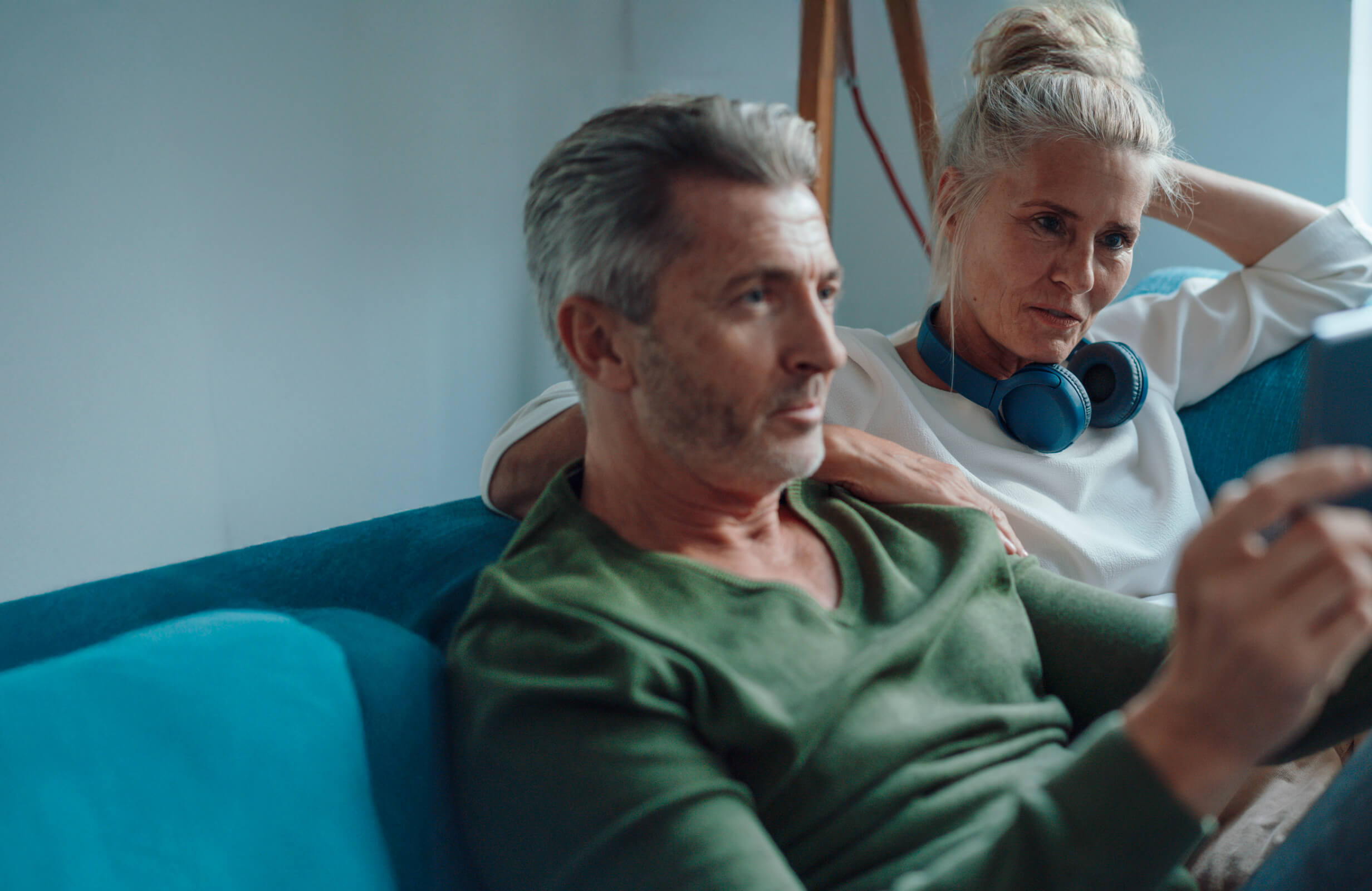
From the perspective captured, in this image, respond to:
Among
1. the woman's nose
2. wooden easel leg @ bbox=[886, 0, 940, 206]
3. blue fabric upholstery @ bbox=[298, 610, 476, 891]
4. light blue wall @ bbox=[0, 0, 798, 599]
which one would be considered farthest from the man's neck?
wooden easel leg @ bbox=[886, 0, 940, 206]

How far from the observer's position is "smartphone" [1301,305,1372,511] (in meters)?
0.74

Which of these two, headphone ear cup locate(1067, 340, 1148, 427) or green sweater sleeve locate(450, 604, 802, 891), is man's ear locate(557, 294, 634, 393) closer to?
green sweater sleeve locate(450, 604, 802, 891)

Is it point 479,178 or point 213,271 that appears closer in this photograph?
point 213,271

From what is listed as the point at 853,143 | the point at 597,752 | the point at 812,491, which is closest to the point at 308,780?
the point at 597,752

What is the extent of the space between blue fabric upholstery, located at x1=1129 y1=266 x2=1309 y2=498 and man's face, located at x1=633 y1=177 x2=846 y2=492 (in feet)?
3.60

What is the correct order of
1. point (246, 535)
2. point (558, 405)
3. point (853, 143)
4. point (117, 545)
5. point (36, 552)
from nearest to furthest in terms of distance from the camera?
point (558, 405) < point (36, 552) < point (117, 545) < point (246, 535) < point (853, 143)

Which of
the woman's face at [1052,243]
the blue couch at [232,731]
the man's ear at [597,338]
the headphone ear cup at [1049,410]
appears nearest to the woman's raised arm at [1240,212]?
the woman's face at [1052,243]

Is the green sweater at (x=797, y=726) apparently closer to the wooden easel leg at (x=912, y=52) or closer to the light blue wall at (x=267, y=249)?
the light blue wall at (x=267, y=249)

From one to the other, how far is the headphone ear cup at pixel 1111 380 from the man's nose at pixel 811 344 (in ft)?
2.63

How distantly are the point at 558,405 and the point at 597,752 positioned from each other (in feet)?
2.10

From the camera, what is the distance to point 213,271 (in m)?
1.95

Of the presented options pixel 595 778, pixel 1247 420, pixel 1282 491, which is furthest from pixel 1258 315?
pixel 595 778

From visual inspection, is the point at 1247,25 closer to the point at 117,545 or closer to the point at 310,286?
the point at 310,286

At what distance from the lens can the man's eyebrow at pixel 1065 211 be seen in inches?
60.3
